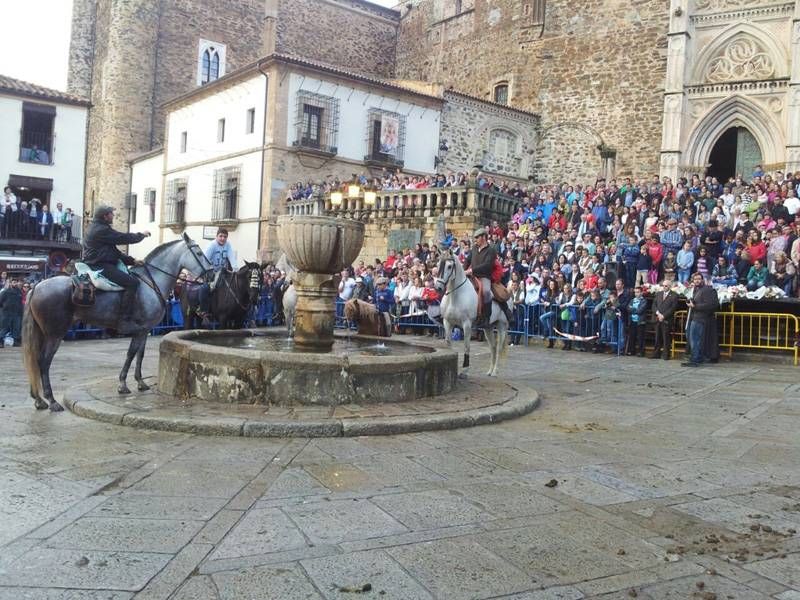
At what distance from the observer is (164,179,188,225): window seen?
1392 inches

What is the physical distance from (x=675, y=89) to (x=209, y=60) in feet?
86.8

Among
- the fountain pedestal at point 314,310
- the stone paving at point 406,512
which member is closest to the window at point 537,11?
the fountain pedestal at point 314,310

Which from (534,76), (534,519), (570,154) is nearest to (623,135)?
(570,154)

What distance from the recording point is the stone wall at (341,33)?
40.7 meters

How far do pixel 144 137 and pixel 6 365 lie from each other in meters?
31.6

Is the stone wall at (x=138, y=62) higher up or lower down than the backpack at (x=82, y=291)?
higher up

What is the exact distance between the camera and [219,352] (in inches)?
294

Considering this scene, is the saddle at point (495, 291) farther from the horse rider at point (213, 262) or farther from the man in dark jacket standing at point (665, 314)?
the horse rider at point (213, 262)

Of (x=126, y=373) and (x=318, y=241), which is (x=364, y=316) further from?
(x=126, y=373)

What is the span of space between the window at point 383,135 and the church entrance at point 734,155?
12728 millimetres

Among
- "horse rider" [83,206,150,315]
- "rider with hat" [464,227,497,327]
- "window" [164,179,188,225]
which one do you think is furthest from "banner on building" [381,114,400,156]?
"horse rider" [83,206,150,315]

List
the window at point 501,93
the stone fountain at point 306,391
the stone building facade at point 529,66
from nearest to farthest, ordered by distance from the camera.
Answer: the stone fountain at point 306,391
the stone building facade at point 529,66
the window at point 501,93

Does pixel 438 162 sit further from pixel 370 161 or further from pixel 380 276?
pixel 380 276

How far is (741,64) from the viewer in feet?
86.9
